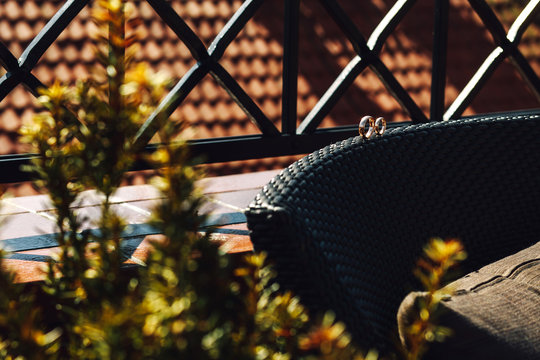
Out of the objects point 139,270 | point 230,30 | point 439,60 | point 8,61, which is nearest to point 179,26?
point 230,30

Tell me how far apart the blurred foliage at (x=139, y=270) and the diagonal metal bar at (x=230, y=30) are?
102 cm

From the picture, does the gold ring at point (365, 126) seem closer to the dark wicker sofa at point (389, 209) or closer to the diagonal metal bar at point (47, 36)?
the dark wicker sofa at point (389, 209)

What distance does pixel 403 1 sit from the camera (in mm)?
1759

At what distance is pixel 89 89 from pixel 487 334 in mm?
615

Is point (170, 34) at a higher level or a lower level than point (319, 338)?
higher

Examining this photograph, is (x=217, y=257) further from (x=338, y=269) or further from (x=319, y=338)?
(x=338, y=269)

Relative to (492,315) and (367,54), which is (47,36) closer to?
(367,54)

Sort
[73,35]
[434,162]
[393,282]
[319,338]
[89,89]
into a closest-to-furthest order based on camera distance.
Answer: [319,338] → [89,89] → [393,282] → [434,162] → [73,35]

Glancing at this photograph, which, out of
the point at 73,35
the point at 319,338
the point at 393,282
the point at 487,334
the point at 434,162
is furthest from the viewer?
the point at 73,35

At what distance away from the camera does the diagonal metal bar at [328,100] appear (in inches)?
65.6

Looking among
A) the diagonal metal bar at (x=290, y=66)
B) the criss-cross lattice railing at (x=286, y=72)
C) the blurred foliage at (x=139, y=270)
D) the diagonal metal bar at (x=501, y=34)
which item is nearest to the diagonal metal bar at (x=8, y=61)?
the criss-cross lattice railing at (x=286, y=72)

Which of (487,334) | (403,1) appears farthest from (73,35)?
(487,334)

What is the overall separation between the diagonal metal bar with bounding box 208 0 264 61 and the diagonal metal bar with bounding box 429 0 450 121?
558 mm

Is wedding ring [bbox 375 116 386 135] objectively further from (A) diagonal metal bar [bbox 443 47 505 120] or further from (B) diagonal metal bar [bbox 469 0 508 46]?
(B) diagonal metal bar [bbox 469 0 508 46]
